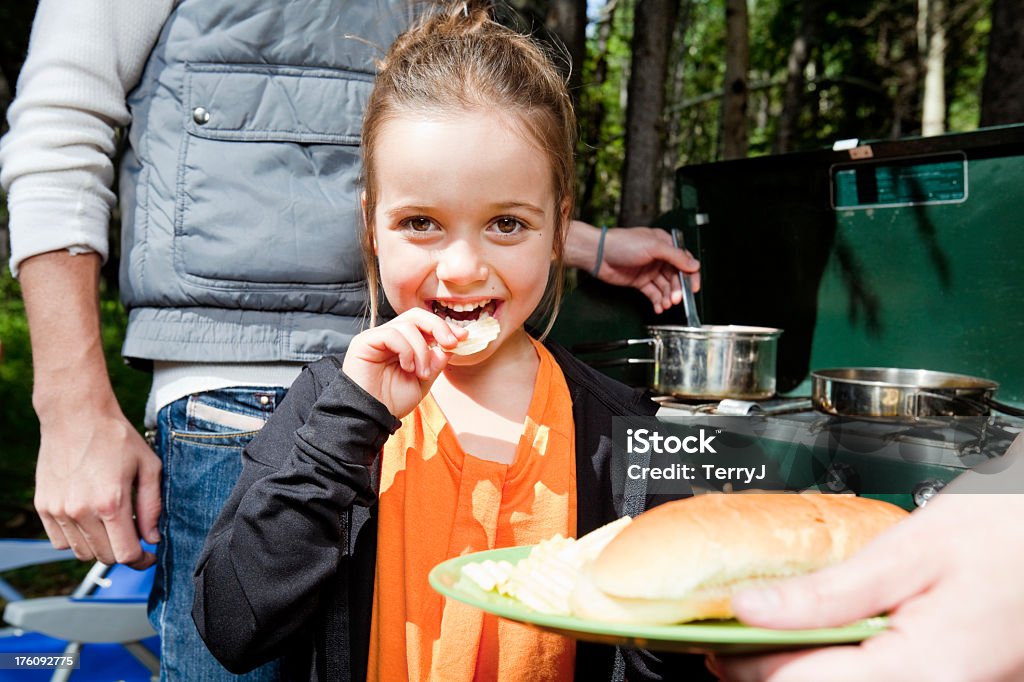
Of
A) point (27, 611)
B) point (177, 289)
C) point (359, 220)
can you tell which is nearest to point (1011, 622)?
point (359, 220)

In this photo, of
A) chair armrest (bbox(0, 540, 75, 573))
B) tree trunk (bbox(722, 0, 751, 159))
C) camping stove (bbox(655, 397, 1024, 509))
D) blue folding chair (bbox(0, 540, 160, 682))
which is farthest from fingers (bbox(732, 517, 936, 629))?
tree trunk (bbox(722, 0, 751, 159))

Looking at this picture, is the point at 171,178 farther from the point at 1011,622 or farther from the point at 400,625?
the point at 1011,622

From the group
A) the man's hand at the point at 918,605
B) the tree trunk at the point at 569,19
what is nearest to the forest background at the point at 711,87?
the tree trunk at the point at 569,19

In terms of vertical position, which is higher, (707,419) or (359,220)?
(359,220)

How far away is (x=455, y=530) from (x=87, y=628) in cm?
159

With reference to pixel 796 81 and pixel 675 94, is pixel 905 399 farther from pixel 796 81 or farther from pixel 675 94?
pixel 675 94

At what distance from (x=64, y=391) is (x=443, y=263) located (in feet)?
3.05

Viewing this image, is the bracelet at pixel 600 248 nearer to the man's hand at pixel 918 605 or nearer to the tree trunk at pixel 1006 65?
the man's hand at pixel 918 605

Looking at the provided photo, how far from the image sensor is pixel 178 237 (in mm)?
1896

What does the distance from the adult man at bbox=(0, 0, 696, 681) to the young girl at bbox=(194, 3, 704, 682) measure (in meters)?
0.19

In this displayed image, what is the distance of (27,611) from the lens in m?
2.50

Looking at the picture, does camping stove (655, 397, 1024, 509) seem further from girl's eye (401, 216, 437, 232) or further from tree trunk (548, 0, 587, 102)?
tree trunk (548, 0, 587, 102)

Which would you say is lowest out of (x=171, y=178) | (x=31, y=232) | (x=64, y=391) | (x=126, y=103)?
(x=64, y=391)

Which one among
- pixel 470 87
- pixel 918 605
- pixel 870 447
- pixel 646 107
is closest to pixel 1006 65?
pixel 646 107
